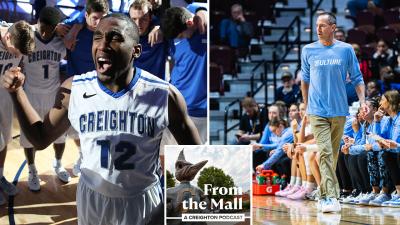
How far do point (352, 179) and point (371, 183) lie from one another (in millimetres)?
466

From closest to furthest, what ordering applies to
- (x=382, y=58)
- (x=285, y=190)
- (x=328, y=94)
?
1. (x=328, y=94)
2. (x=285, y=190)
3. (x=382, y=58)

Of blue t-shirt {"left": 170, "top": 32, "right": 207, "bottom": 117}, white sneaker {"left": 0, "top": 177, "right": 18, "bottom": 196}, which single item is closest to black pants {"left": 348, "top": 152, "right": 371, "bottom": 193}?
blue t-shirt {"left": 170, "top": 32, "right": 207, "bottom": 117}

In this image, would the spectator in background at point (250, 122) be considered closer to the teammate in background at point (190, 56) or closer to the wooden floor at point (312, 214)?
the wooden floor at point (312, 214)

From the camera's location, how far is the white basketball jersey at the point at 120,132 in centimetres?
491

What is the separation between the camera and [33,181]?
5.23 m

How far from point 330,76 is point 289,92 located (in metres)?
6.08

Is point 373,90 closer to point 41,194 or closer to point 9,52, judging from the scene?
point 41,194

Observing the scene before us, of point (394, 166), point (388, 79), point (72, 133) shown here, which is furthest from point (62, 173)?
point (388, 79)

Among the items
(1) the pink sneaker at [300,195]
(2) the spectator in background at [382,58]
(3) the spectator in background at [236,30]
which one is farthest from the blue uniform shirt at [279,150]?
(3) the spectator in background at [236,30]

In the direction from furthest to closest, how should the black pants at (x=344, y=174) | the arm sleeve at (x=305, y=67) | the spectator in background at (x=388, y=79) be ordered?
the spectator in background at (x=388, y=79) → the black pants at (x=344, y=174) → the arm sleeve at (x=305, y=67)

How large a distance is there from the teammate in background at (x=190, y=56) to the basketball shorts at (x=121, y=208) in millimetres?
477

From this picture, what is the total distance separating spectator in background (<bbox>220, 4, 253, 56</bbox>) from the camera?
15.2 m

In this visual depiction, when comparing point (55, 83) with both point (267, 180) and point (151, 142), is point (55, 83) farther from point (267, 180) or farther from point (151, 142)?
point (267, 180)

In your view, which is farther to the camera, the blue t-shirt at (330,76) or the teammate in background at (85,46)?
the blue t-shirt at (330,76)
